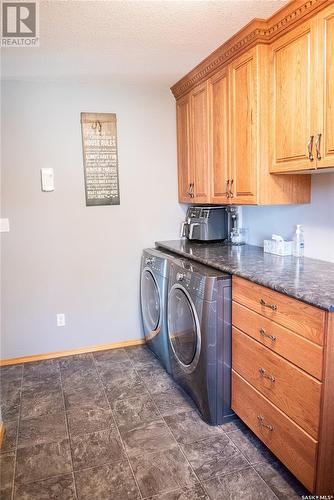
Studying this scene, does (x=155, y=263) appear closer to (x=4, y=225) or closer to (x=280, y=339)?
(x=4, y=225)

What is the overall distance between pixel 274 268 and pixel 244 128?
2.94 feet

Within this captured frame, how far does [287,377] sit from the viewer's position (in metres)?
1.68

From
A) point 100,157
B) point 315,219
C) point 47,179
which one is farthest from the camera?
point 100,157

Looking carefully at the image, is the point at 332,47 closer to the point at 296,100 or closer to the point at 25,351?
the point at 296,100

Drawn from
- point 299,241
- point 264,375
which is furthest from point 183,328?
point 299,241

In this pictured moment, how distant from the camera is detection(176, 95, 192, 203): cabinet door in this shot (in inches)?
125

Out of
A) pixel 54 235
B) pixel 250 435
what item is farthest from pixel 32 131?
pixel 250 435

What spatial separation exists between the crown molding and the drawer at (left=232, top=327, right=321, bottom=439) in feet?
5.32

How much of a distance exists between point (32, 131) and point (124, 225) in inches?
41.6

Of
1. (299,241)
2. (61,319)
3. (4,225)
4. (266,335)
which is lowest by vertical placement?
(61,319)

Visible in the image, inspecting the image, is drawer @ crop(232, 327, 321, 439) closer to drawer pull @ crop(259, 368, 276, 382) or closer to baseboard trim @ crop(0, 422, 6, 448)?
drawer pull @ crop(259, 368, 276, 382)

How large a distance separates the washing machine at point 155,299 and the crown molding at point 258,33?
1.37 meters

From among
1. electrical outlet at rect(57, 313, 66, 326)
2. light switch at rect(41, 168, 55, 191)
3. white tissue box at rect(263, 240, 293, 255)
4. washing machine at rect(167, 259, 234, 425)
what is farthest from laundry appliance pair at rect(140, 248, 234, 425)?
light switch at rect(41, 168, 55, 191)

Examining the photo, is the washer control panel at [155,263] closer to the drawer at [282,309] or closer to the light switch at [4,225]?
the drawer at [282,309]
